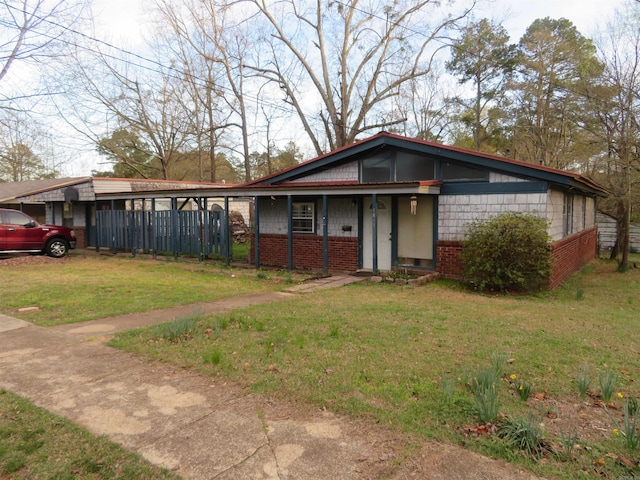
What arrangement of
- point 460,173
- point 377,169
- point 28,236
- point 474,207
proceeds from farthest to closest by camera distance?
point 28,236
point 377,169
point 460,173
point 474,207

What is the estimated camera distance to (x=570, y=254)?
13578 mm

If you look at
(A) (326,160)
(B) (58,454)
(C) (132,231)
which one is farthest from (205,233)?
(B) (58,454)

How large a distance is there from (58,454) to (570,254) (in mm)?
14351

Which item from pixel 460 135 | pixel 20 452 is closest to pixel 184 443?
pixel 20 452

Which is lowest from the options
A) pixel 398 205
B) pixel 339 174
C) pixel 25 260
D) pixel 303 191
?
pixel 25 260

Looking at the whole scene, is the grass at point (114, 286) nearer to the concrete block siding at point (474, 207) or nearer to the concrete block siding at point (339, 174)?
the concrete block siding at point (339, 174)

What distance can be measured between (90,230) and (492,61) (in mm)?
26452

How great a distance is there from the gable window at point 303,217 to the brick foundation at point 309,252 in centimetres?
25

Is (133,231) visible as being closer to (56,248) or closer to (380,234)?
(56,248)

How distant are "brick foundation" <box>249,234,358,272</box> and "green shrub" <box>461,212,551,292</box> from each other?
3662 mm

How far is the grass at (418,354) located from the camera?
3459 millimetres

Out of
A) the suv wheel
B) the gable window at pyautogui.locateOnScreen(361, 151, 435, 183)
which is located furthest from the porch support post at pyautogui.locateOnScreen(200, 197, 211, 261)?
the suv wheel

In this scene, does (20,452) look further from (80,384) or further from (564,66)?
(564,66)

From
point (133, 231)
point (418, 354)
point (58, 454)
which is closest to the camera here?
point (58, 454)
